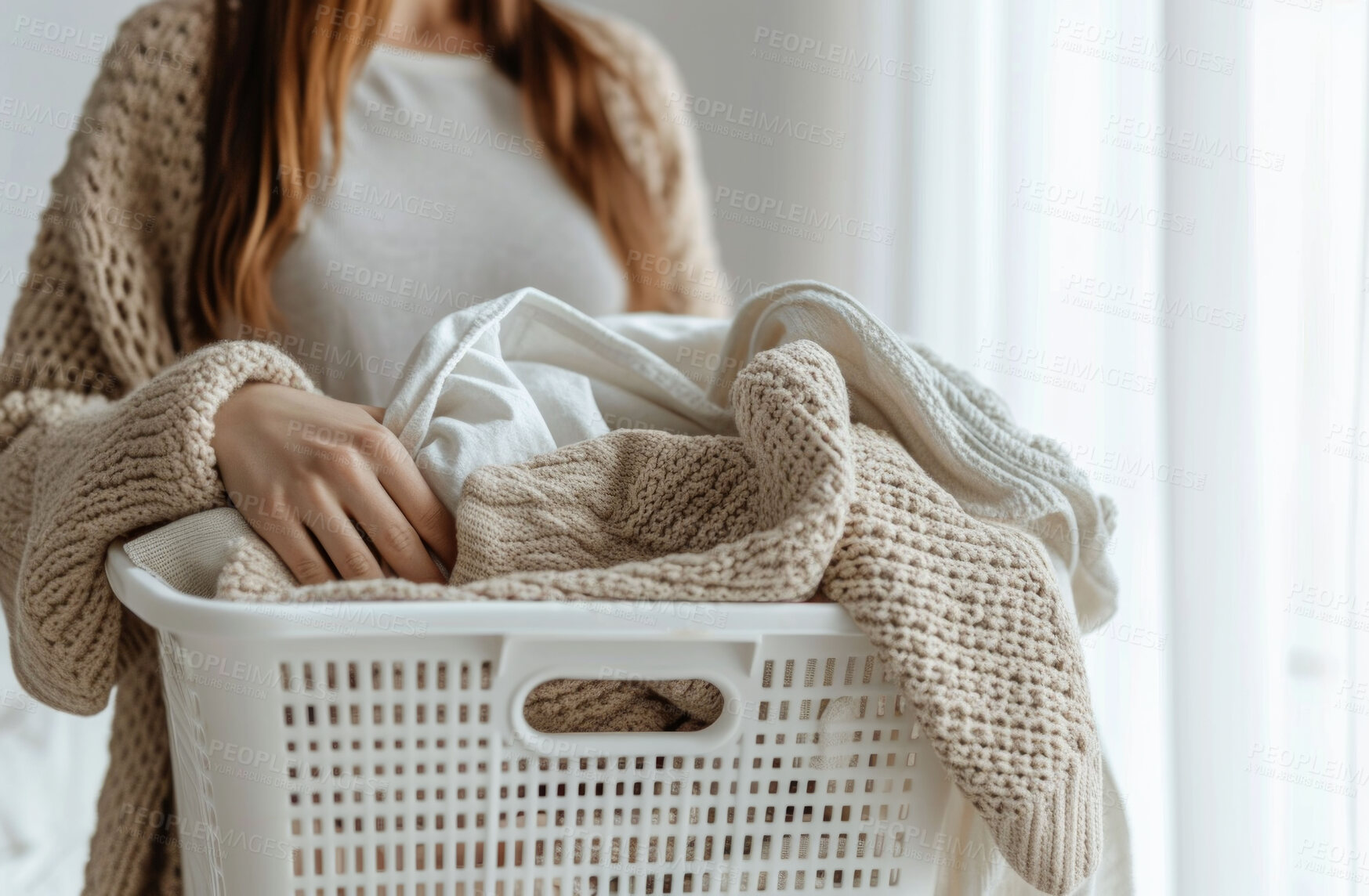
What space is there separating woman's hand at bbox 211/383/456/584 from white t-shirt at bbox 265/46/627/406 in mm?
345

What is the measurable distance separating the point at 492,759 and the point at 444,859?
2.5 inches

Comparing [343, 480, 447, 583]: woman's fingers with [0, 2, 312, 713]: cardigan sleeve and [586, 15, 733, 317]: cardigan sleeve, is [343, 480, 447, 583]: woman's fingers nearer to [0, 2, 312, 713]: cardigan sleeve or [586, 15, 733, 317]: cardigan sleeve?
[0, 2, 312, 713]: cardigan sleeve

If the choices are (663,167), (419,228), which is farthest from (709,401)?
(663,167)

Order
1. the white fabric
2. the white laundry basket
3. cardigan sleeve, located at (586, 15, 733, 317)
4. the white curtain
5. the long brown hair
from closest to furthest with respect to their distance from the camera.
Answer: the white laundry basket
the white fabric
the white curtain
the long brown hair
cardigan sleeve, located at (586, 15, 733, 317)

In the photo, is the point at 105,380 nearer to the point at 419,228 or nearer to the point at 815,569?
the point at 419,228

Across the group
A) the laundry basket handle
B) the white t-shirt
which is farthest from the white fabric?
the white t-shirt

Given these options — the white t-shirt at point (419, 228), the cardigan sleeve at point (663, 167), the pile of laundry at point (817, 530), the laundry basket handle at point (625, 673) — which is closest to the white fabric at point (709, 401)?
the pile of laundry at point (817, 530)

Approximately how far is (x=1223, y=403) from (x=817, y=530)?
45 cm

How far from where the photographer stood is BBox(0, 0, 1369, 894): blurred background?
26.9 inches

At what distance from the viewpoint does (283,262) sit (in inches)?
33.8

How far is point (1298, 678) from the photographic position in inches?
27.3

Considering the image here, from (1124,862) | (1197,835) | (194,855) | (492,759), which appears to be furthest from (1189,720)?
(194,855)

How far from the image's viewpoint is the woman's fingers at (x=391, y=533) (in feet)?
1.62

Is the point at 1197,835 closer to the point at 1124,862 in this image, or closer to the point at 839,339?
the point at 1124,862
